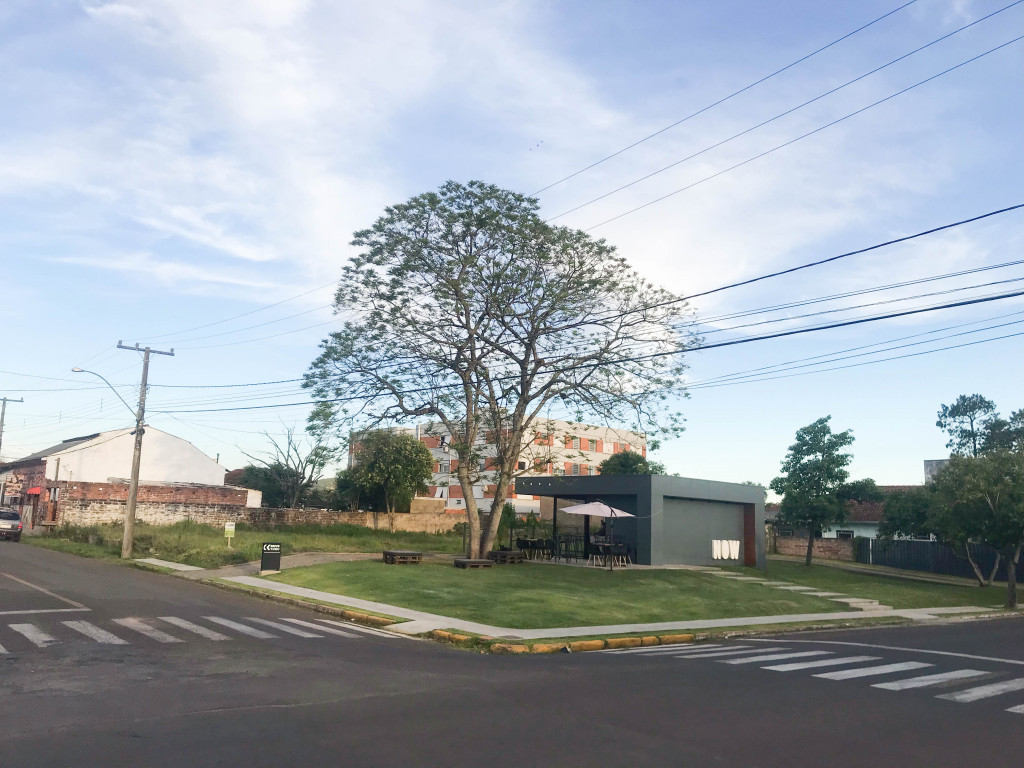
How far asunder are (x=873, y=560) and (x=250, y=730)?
51707 mm

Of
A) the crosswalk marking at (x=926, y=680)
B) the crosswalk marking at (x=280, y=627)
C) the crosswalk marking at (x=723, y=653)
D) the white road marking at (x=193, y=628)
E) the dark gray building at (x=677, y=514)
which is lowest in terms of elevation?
the crosswalk marking at (x=280, y=627)

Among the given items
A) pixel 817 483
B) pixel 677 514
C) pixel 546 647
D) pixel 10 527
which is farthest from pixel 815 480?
pixel 10 527

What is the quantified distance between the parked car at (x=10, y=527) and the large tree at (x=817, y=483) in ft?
138

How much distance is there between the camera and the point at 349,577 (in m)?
25.6

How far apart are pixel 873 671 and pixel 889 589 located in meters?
21.9

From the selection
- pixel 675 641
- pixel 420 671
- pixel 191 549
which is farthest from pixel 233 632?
pixel 191 549

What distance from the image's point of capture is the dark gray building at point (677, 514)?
35094 mm

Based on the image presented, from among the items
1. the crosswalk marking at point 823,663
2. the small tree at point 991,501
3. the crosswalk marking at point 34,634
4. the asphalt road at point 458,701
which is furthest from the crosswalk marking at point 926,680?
the small tree at point 991,501

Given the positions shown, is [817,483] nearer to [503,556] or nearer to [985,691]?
[503,556]

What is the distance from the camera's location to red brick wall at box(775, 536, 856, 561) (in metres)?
55.6

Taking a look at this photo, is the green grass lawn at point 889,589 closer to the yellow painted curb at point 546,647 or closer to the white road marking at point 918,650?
the white road marking at point 918,650

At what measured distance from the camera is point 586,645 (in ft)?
52.7

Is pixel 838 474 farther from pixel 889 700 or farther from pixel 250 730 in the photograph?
pixel 250 730

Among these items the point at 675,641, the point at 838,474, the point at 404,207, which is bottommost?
the point at 675,641
